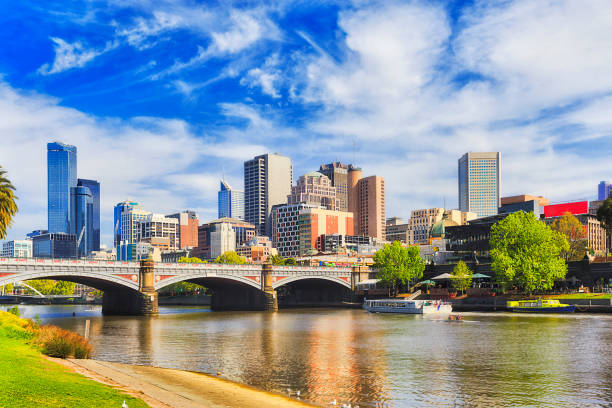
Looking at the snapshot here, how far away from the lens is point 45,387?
23.0 m

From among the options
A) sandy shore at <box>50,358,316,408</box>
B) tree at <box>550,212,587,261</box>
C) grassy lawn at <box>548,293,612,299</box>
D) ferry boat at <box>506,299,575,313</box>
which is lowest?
ferry boat at <box>506,299,575,313</box>

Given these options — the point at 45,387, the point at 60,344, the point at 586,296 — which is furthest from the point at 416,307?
the point at 45,387

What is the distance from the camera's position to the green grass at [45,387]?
20.8 metres

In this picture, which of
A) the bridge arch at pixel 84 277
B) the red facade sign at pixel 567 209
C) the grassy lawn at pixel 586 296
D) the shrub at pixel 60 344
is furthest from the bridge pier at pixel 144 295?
the red facade sign at pixel 567 209

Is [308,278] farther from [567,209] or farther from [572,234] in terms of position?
[567,209]

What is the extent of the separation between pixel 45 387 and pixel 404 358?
31.6 m

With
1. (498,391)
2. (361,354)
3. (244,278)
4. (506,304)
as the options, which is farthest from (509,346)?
(244,278)

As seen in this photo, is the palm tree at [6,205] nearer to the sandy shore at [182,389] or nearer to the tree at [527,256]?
the sandy shore at [182,389]

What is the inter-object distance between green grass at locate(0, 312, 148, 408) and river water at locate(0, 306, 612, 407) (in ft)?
39.3

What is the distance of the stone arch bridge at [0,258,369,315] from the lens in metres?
103

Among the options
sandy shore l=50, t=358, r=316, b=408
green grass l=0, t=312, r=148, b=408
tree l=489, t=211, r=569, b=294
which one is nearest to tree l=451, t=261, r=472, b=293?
tree l=489, t=211, r=569, b=294

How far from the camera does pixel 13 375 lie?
24.1 meters

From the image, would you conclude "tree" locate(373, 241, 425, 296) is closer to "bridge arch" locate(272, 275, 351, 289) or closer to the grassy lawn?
"bridge arch" locate(272, 275, 351, 289)

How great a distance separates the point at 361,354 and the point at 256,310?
88.8 metres
